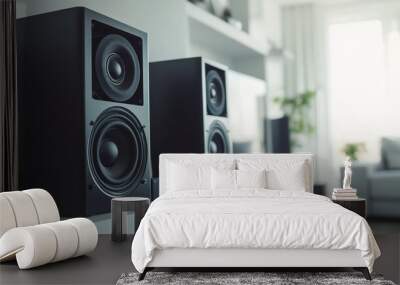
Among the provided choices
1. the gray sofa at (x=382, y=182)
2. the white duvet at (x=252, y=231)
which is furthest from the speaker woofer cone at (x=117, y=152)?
the gray sofa at (x=382, y=182)

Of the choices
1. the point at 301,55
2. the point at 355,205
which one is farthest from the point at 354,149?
the point at 355,205

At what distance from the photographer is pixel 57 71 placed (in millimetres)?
3580

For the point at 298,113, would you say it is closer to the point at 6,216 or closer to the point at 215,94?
the point at 215,94

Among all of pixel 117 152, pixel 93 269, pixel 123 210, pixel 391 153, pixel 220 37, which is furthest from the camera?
pixel 391 153

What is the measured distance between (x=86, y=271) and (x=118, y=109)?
1176mm

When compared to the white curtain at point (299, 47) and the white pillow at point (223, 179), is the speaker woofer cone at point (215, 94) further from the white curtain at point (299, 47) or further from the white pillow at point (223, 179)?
the white curtain at point (299, 47)

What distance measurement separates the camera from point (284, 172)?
3.83m

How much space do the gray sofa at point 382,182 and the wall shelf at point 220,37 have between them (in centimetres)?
139

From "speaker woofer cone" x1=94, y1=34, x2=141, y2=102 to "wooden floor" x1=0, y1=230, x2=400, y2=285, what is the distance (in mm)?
1044

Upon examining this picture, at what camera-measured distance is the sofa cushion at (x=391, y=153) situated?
16.0ft

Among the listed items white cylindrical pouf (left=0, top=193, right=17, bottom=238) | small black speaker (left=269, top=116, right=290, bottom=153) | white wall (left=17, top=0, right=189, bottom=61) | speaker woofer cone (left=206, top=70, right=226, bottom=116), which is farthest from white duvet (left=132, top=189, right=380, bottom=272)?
small black speaker (left=269, top=116, right=290, bottom=153)

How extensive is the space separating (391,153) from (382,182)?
0.28 meters

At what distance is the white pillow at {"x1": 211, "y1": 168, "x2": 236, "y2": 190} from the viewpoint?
146 inches

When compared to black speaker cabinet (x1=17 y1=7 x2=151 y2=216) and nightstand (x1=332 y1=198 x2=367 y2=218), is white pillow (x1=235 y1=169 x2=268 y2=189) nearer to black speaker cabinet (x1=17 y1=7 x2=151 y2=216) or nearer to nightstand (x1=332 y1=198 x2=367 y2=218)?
nightstand (x1=332 y1=198 x2=367 y2=218)
